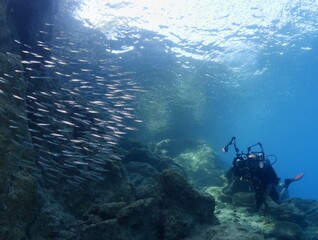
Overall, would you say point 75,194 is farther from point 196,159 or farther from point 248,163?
point 196,159

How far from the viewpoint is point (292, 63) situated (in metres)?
28.1

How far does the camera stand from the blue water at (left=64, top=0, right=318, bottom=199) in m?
19.5

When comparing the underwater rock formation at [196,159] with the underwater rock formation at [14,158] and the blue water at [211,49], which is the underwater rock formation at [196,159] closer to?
the blue water at [211,49]

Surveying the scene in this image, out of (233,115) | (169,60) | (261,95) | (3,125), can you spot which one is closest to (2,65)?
(3,125)

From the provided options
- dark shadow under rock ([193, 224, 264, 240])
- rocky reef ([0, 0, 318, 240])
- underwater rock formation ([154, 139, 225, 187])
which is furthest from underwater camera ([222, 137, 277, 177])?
underwater rock formation ([154, 139, 225, 187])

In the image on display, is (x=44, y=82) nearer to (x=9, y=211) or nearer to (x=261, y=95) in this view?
(x=9, y=211)

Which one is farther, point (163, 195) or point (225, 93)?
point (225, 93)

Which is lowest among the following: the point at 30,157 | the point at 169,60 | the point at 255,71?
the point at 30,157

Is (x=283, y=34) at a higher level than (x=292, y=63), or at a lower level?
lower

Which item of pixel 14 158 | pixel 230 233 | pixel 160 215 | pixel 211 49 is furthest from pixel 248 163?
pixel 211 49

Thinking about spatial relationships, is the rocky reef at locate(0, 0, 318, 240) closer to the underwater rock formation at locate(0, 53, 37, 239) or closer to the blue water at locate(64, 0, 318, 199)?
the underwater rock formation at locate(0, 53, 37, 239)

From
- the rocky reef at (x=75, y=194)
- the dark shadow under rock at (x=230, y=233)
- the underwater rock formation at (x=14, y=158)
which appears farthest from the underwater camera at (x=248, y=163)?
the underwater rock formation at (x=14, y=158)

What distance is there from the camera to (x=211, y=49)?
24016 millimetres

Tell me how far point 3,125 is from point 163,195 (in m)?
3.79
